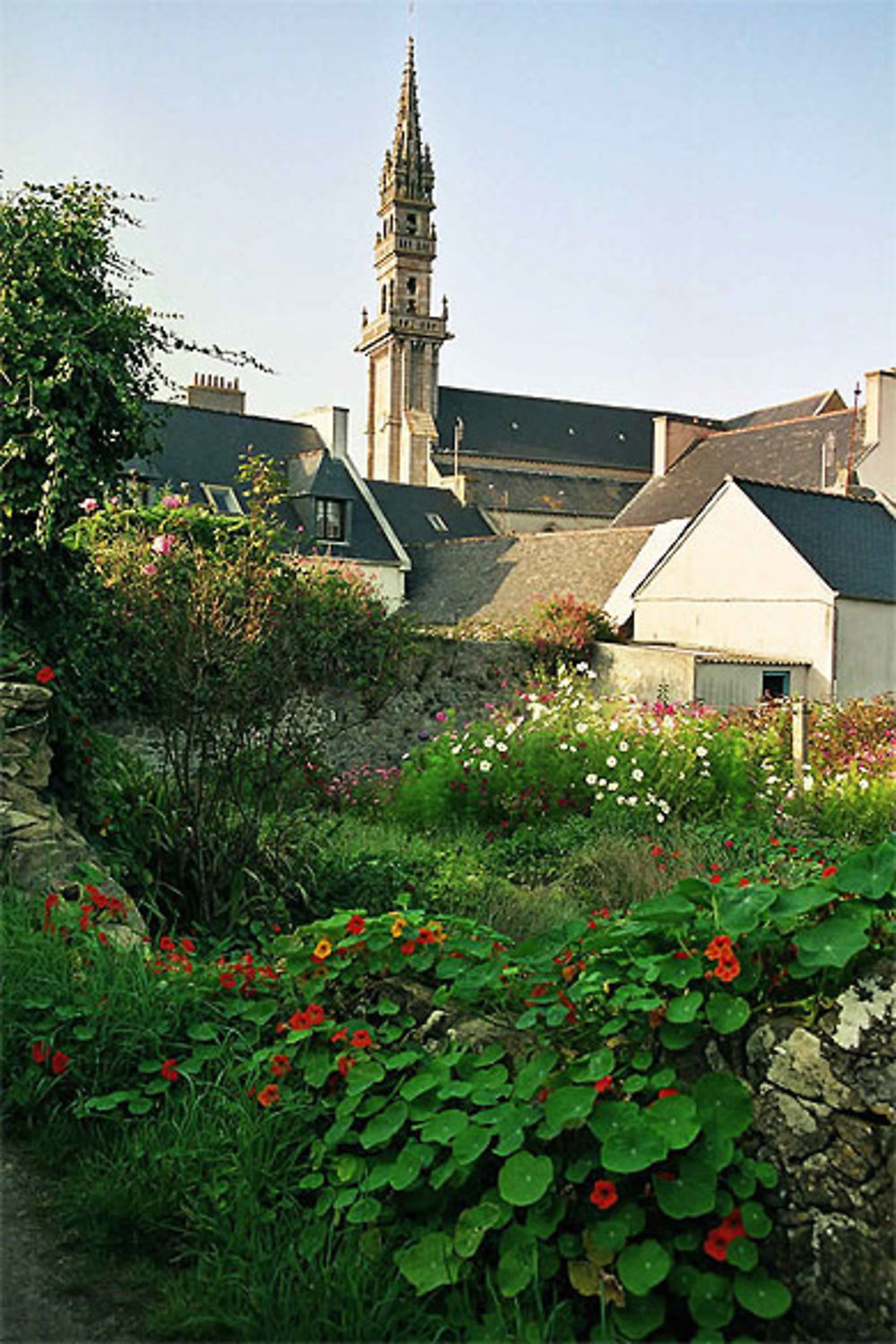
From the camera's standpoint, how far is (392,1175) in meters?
2.71

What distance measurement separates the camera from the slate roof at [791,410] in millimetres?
51625

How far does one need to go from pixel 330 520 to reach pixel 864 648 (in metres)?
13.4

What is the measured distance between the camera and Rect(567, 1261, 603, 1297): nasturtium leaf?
7.96 feet

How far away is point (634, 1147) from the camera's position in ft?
8.09

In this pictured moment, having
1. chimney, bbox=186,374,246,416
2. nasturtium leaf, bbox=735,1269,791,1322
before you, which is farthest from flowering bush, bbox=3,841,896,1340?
chimney, bbox=186,374,246,416

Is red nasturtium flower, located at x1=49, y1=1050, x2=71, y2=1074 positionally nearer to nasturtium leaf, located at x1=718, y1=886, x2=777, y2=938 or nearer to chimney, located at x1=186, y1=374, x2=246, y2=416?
nasturtium leaf, located at x1=718, y1=886, x2=777, y2=938

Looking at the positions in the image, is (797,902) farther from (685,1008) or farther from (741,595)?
(741,595)

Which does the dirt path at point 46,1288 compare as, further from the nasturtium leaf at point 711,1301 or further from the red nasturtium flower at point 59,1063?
the nasturtium leaf at point 711,1301

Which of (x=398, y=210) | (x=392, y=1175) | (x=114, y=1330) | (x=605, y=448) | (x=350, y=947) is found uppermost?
(x=398, y=210)

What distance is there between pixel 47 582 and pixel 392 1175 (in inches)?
179

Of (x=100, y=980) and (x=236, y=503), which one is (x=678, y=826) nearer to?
(x=100, y=980)

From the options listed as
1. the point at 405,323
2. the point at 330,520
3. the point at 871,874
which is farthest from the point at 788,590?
the point at 405,323

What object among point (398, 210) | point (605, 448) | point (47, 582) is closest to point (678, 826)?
point (47, 582)

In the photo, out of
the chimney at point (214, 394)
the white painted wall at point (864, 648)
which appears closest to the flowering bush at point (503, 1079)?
the white painted wall at point (864, 648)
